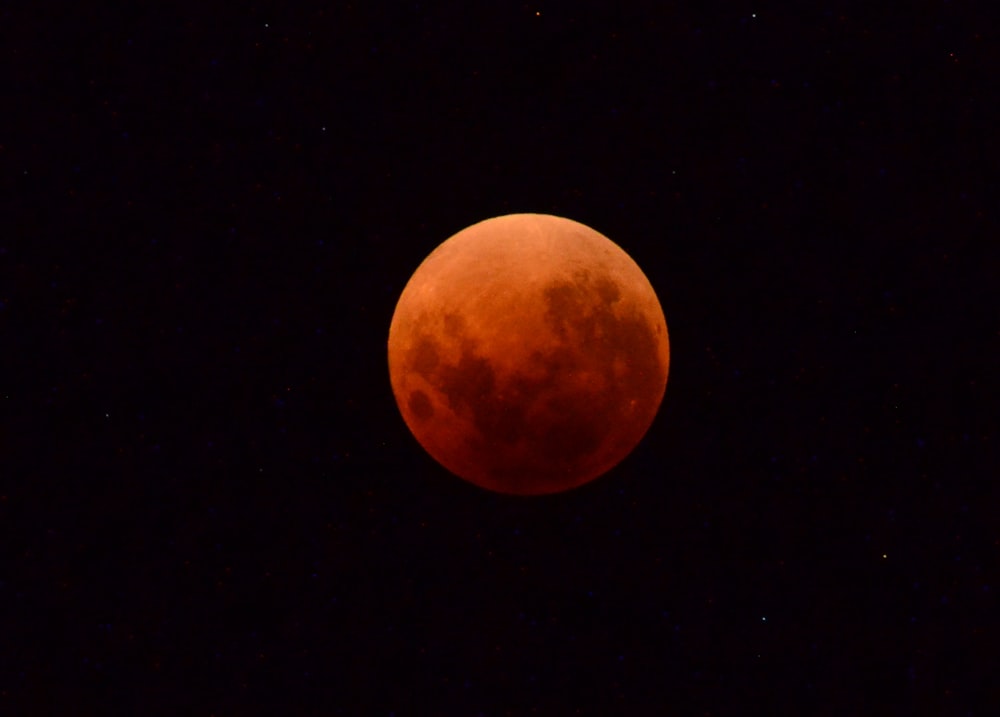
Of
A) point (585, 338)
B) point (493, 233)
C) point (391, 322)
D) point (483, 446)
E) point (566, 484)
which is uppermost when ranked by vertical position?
point (493, 233)

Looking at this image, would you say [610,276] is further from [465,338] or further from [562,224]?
[465,338]

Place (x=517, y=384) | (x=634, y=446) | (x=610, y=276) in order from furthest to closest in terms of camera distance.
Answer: (x=634, y=446)
(x=610, y=276)
(x=517, y=384)

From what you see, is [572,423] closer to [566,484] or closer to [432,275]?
[566,484]

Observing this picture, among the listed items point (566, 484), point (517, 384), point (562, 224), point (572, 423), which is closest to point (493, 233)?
point (562, 224)

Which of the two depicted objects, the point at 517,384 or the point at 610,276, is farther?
the point at 610,276

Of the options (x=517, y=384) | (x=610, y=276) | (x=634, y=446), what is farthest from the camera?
(x=634, y=446)

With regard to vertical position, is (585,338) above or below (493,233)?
below
